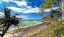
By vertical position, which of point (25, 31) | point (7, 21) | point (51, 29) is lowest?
point (25, 31)

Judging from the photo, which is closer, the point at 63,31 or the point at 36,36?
the point at 63,31

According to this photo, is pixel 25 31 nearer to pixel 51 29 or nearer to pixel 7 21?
pixel 51 29

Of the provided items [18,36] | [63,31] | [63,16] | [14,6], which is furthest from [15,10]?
[63,31]

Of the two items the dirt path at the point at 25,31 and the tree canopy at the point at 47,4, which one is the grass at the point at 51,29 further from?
the tree canopy at the point at 47,4

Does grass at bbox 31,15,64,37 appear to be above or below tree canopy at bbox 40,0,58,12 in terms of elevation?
below

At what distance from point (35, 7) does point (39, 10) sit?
2.78 feet

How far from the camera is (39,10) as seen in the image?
1459 cm

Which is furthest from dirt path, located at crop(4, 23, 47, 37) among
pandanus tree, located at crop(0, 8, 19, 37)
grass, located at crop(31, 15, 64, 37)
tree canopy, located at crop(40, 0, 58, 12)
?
pandanus tree, located at crop(0, 8, 19, 37)

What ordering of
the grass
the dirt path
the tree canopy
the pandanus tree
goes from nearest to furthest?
1. the pandanus tree
2. the grass
3. the dirt path
4. the tree canopy

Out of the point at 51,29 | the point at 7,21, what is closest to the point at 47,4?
the point at 51,29

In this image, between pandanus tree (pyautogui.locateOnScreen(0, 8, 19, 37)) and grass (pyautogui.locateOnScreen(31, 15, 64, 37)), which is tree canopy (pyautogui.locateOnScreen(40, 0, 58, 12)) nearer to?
grass (pyautogui.locateOnScreen(31, 15, 64, 37))

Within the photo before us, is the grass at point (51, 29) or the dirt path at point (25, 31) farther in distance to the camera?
the dirt path at point (25, 31)

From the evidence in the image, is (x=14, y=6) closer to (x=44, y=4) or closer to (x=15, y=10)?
(x=15, y=10)

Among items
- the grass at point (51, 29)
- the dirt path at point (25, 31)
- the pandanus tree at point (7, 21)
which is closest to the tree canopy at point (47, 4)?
the grass at point (51, 29)
